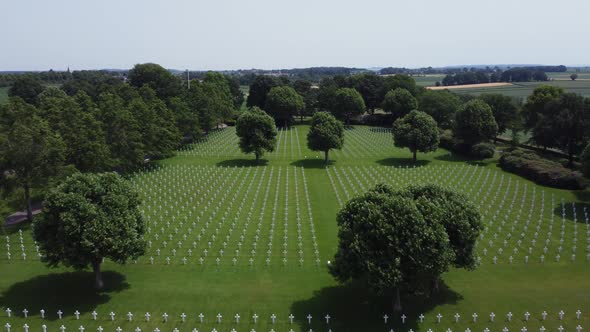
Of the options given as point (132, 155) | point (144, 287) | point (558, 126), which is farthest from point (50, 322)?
point (558, 126)

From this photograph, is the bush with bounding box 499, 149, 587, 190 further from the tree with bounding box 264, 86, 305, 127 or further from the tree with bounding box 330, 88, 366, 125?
the tree with bounding box 264, 86, 305, 127

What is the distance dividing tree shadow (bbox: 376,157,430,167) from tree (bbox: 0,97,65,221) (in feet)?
136

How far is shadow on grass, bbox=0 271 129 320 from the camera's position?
974 inches

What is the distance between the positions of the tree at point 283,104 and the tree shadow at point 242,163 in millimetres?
33972

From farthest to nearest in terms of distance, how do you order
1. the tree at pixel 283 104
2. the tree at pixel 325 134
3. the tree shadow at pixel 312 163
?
the tree at pixel 283 104 → the tree at pixel 325 134 → the tree shadow at pixel 312 163

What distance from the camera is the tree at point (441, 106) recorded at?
88812 mm

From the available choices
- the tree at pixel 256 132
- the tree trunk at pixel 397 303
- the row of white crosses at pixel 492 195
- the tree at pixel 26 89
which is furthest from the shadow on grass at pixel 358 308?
the tree at pixel 26 89

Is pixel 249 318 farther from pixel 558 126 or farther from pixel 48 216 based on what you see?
pixel 558 126

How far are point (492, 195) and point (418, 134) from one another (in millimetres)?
16863

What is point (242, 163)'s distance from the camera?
62.2m

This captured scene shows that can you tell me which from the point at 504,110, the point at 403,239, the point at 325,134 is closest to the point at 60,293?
the point at 403,239

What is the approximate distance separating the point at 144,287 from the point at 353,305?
13.3 m

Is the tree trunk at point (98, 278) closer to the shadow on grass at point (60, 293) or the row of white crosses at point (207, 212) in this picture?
the shadow on grass at point (60, 293)

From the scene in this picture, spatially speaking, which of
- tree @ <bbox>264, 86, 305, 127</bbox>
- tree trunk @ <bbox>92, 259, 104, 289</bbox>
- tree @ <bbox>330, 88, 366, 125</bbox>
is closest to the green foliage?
tree @ <bbox>330, 88, 366, 125</bbox>
